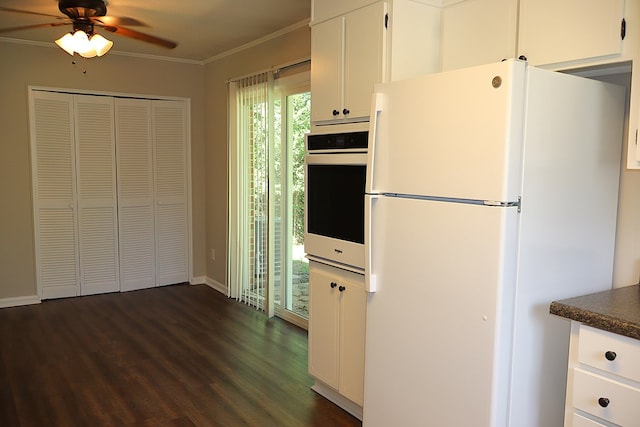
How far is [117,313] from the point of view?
16.0 ft

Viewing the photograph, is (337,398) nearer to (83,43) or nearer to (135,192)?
(83,43)

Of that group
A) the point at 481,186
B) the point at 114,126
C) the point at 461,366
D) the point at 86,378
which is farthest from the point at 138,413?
the point at 114,126

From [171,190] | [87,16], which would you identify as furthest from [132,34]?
[171,190]

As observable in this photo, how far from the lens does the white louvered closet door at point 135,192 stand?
5.58m

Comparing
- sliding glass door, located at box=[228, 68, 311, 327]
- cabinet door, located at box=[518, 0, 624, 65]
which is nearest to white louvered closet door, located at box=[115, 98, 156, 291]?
sliding glass door, located at box=[228, 68, 311, 327]

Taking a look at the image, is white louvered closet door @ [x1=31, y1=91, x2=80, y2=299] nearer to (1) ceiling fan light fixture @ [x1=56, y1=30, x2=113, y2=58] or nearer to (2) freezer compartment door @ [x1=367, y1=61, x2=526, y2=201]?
(1) ceiling fan light fixture @ [x1=56, y1=30, x2=113, y2=58]

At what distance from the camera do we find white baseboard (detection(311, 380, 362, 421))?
2.97 metres

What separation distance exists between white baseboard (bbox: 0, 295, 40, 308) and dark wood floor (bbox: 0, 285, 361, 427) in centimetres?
12

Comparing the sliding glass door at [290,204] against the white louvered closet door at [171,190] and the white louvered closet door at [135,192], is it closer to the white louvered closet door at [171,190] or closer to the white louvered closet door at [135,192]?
the white louvered closet door at [171,190]

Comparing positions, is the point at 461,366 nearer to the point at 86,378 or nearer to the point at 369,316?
the point at 369,316

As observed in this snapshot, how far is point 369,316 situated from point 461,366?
1.84 feet

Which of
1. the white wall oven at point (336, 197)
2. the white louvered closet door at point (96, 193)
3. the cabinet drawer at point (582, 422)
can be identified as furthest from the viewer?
the white louvered closet door at point (96, 193)

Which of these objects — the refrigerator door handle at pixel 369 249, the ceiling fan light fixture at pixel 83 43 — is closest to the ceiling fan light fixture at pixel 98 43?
the ceiling fan light fixture at pixel 83 43

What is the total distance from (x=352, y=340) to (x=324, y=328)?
0.26 m
